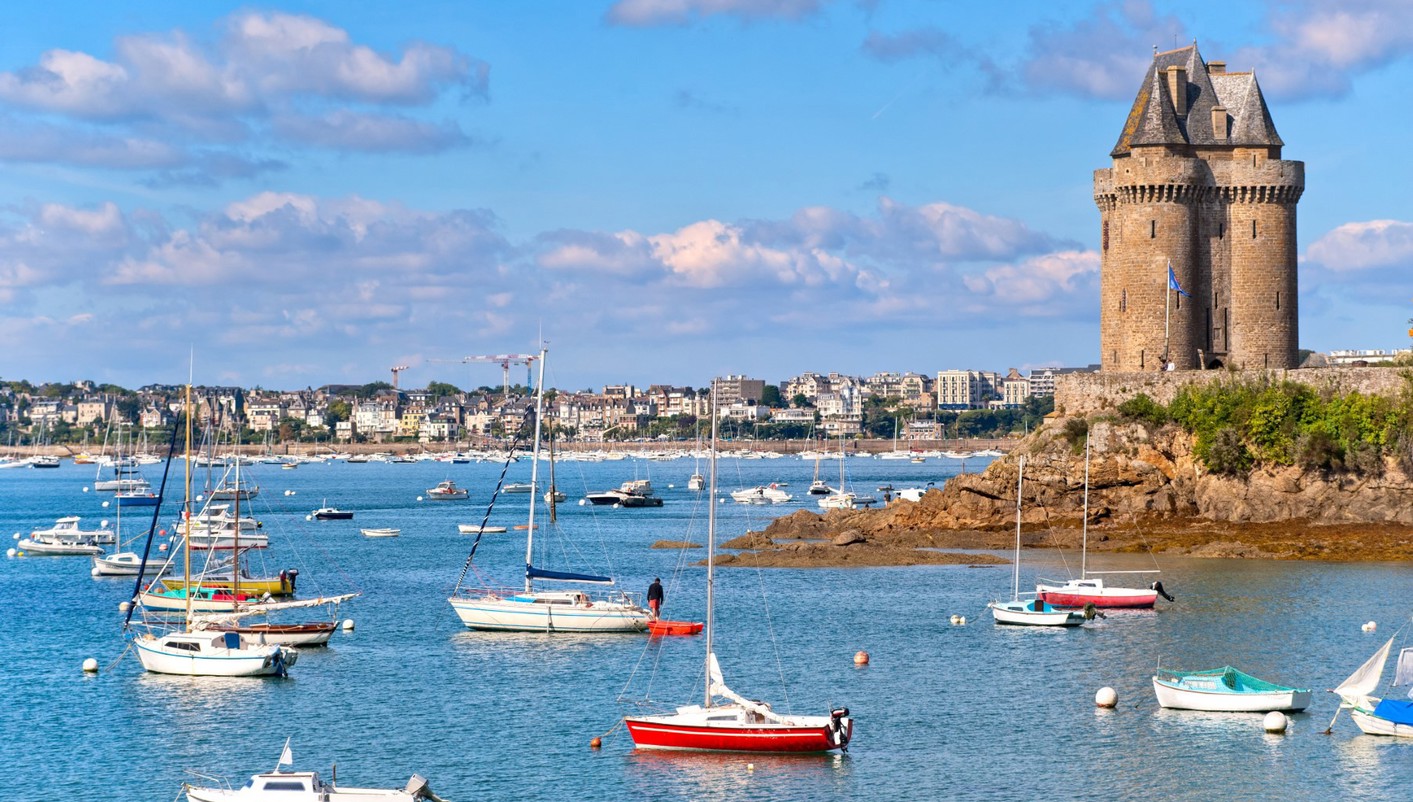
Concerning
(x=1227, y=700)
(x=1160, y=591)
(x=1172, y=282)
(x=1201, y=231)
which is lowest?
(x=1227, y=700)

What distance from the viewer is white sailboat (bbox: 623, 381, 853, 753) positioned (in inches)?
1384

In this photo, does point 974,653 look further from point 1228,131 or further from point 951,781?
point 1228,131

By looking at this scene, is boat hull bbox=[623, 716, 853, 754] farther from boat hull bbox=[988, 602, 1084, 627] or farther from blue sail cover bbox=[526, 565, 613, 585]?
blue sail cover bbox=[526, 565, 613, 585]

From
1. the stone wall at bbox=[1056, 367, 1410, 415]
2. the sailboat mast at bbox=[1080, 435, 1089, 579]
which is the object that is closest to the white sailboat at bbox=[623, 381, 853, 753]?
the sailboat mast at bbox=[1080, 435, 1089, 579]

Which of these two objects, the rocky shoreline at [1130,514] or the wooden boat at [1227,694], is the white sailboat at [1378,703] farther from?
the rocky shoreline at [1130,514]

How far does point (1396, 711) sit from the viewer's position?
119 feet

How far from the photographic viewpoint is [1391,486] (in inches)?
2785

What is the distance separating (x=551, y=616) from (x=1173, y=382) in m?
35.4

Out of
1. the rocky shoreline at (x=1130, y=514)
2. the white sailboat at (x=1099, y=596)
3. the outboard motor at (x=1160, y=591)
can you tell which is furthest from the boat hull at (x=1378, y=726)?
the rocky shoreline at (x=1130, y=514)

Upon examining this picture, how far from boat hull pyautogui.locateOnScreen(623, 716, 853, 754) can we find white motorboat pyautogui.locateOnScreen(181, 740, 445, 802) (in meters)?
6.61

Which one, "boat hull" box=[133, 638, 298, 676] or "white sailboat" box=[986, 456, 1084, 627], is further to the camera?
"white sailboat" box=[986, 456, 1084, 627]

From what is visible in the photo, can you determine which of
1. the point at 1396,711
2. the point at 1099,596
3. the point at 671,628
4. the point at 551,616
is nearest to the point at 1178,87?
the point at 1099,596

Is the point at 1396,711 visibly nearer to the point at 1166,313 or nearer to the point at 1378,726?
the point at 1378,726

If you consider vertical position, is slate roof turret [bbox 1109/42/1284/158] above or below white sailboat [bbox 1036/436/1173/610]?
above
